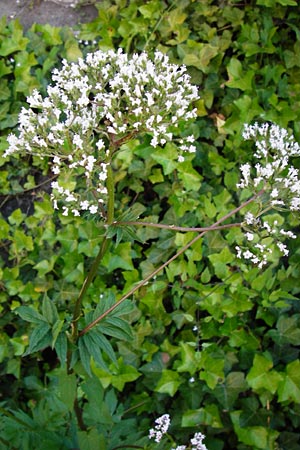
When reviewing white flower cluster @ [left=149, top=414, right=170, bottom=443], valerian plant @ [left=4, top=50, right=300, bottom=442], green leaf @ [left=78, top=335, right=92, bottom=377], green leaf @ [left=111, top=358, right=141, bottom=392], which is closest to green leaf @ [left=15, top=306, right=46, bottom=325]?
valerian plant @ [left=4, top=50, right=300, bottom=442]

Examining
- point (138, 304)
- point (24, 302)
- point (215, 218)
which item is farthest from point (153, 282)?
point (24, 302)

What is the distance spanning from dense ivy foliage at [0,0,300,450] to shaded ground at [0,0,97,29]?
22 centimetres

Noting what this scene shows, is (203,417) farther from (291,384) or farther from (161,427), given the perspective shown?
(291,384)

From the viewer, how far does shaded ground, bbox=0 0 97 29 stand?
392 cm

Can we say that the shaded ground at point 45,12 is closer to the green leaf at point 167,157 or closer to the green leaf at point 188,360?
the green leaf at point 167,157

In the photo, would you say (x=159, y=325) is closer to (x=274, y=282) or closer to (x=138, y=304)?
(x=138, y=304)

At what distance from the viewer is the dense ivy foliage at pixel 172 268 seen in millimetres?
2768

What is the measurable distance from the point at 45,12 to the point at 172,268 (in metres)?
2.26

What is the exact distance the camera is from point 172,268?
300cm

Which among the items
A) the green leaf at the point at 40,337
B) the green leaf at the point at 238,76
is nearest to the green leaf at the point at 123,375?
the green leaf at the point at 40,337

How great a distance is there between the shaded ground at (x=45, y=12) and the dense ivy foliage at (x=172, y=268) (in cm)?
22

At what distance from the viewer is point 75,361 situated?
2.12m

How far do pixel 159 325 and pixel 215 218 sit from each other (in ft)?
2.29

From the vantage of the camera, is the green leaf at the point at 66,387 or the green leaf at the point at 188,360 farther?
the green leaf at the point at 188,360
